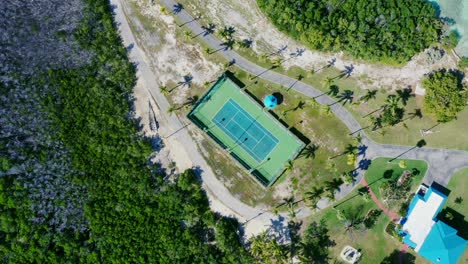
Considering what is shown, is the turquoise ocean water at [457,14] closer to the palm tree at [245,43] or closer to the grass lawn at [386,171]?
the grass lawn at [386,171]

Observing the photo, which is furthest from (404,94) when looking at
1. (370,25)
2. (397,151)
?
(370,25)

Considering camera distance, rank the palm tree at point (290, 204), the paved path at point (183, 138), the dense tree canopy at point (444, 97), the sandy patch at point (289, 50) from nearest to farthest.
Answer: the dense tree canopy at point (444, 97) → the palm tree at point (290, 204) → the paved path at point (183, 138) → the sandy patch at point (289, 50)

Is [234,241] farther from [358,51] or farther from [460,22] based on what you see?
[460,22]

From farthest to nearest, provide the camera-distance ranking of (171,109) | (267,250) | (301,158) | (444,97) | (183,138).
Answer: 1. (183,138)
2. (171,109)
3. (301,158)
4. (267,250)
5. (444,97)

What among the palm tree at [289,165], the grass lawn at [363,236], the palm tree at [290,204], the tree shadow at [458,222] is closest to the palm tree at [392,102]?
the grass lawn at [363,236]

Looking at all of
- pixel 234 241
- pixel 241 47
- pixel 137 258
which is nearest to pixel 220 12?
pixel 241 47

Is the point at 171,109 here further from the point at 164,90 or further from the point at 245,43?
the point at 245,43
